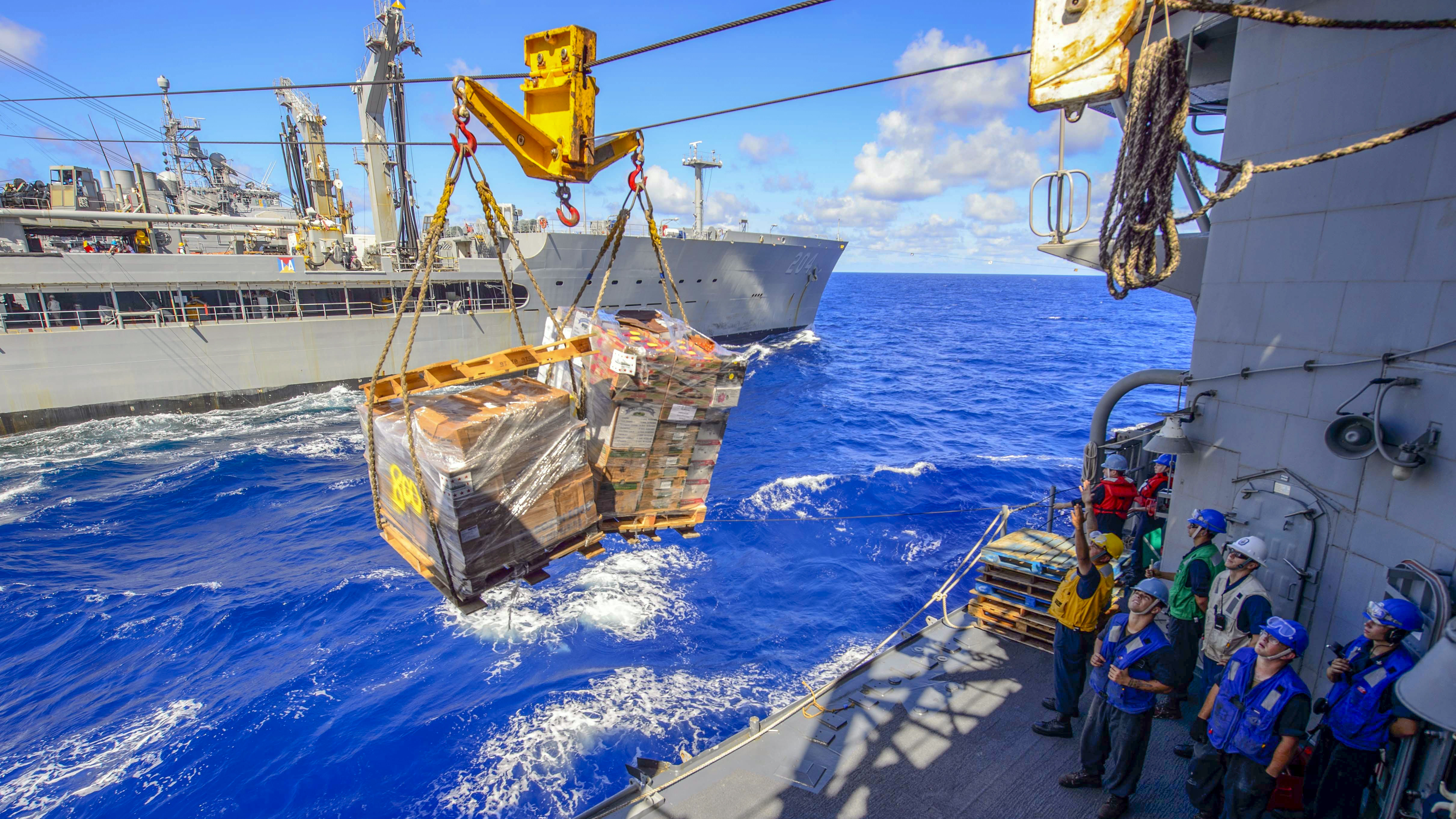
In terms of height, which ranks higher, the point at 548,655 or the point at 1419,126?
the point at 1419,126

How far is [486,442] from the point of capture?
14.6 ft

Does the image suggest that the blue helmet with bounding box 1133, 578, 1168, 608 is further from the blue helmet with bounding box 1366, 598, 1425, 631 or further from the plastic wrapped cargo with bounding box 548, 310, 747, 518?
the plastic wrapped cargo with bounding box 548, 310, 747, 518

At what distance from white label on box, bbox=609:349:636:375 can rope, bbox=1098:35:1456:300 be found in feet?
10.6

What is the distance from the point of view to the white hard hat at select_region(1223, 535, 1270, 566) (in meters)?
4.58

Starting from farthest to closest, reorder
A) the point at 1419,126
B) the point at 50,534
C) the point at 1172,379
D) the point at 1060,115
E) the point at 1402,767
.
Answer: the point at 50,534
the point at 1172,379
the point at 1060,115
the point at 1402,767
the point at 1419,126

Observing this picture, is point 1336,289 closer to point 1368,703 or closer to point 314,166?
point 1368,703

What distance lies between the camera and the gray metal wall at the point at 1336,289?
13.3 feet

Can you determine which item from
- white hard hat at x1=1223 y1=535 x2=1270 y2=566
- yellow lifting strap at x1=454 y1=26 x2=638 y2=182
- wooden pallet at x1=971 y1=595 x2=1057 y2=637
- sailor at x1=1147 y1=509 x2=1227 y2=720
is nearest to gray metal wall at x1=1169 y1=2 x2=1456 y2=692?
sailor at x1=1147 y1=509 x2=1227 y2=720

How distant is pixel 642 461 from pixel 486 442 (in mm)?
1506

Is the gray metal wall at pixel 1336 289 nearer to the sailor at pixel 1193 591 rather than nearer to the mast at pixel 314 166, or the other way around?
the sailor at pixel 1193 591

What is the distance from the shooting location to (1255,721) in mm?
3688

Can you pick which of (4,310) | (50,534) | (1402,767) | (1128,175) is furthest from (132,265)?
(1402,767)

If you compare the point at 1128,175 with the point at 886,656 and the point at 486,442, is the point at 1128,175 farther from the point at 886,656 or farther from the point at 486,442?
the point at 886,656

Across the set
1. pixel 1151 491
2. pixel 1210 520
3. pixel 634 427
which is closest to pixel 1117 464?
pixel 1151 491
